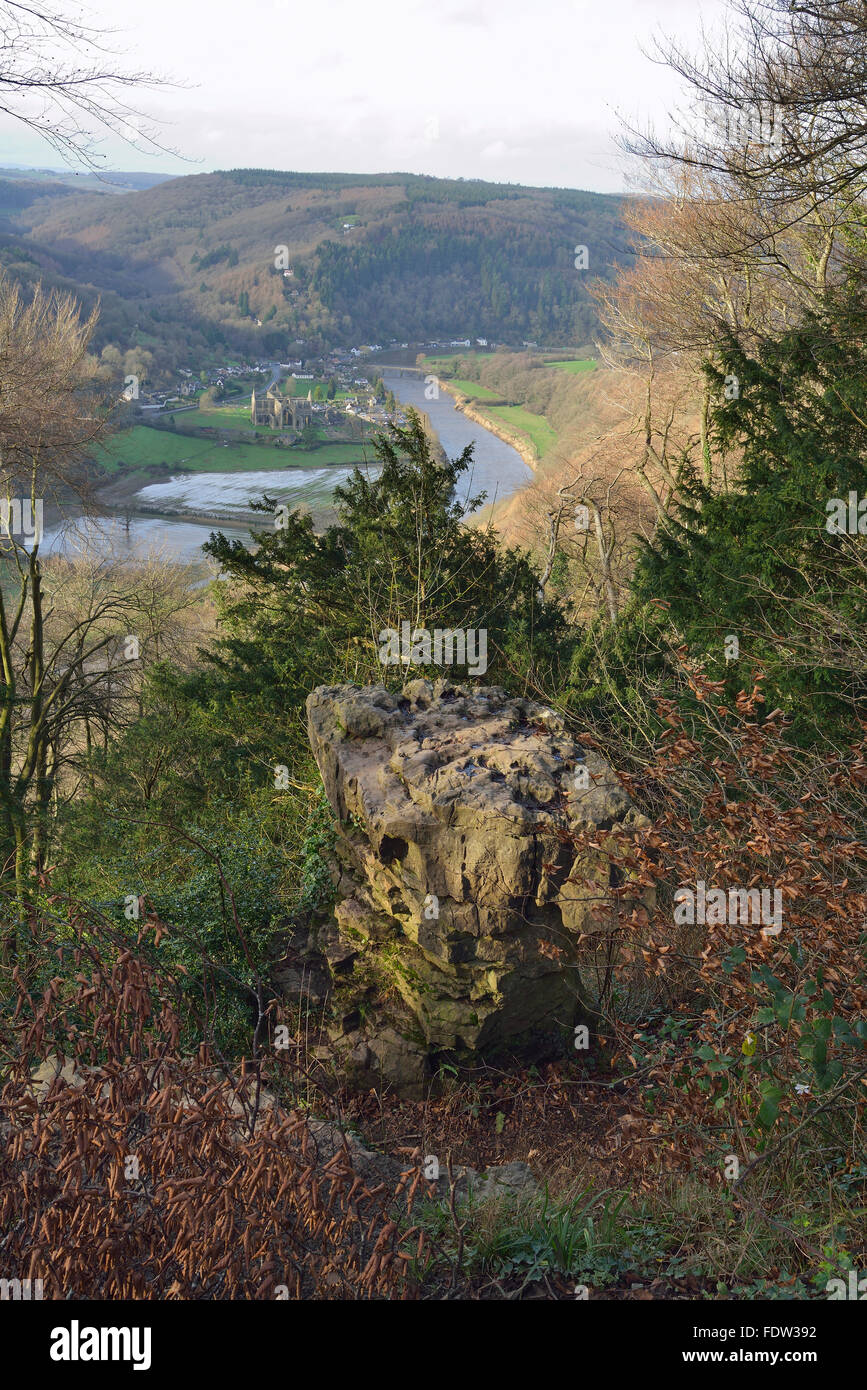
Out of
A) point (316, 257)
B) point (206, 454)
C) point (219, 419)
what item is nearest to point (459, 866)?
point (206, 454)

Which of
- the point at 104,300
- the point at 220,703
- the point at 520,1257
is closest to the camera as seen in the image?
the point at 520,1257

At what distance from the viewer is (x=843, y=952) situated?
13.1ft

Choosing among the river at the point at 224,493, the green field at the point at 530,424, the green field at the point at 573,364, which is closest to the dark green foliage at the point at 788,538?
the river at the point at 224,493

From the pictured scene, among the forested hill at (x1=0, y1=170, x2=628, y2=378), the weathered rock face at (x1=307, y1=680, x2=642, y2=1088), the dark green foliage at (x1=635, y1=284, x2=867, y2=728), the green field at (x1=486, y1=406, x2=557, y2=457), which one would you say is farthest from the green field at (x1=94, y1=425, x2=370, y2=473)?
the weathered rock face at (x1=307, y1=680, x2=642, y2=1088)

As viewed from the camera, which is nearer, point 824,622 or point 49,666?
point 824,622

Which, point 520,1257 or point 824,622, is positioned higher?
point 824,622

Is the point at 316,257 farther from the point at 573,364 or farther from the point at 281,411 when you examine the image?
the point at 281,411

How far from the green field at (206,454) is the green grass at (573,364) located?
21664mm

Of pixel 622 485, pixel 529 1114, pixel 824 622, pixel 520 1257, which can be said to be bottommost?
pixel 529 1114

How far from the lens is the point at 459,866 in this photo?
217 inches

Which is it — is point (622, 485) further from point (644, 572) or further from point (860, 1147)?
point (860, 1147)

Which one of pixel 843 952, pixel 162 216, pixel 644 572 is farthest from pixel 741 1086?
pixel 162 216

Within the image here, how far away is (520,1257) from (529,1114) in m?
2.43

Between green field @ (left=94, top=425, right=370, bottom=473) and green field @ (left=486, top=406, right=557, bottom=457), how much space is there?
8.93m
